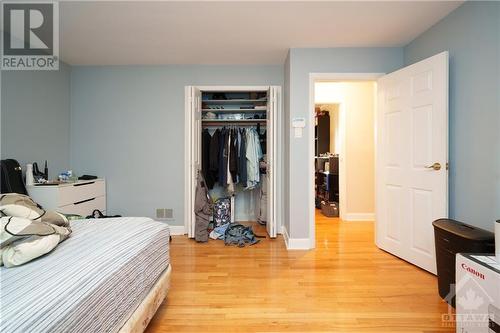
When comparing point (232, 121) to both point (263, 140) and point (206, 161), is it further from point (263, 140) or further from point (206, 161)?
point (206, 161)

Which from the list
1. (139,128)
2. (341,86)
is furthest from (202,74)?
(341,86)

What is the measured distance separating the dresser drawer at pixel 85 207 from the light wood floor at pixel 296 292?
4.01 feet

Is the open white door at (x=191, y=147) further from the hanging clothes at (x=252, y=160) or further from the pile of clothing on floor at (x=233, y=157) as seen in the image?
the hanging clothes at (x=252, y=160)

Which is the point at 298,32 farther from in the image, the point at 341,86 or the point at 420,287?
the point at 420,287

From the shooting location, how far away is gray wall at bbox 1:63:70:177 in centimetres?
255

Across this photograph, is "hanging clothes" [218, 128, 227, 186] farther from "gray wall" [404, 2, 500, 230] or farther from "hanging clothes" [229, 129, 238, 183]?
"gray wall" [404, 2, 500, 230]

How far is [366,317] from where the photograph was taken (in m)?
1.64

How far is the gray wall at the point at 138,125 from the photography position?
3426mm

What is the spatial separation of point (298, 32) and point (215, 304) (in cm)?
257

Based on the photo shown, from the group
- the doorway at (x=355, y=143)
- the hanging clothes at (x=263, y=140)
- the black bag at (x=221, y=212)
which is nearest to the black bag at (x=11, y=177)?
the black bag at (x=221, y=212)

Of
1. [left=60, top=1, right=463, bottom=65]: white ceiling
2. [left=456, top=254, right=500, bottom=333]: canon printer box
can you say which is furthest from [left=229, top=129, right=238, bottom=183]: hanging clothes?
[left=456, top=254, right=500, bottom=333]: canon printer box

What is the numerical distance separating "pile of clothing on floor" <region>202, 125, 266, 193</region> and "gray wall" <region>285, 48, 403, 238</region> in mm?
773

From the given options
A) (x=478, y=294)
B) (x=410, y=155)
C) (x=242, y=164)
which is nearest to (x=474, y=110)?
(x=410, y=155)

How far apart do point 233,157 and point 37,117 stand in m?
2.37
